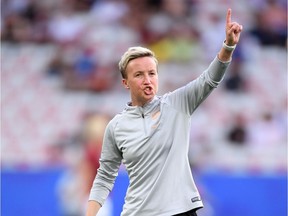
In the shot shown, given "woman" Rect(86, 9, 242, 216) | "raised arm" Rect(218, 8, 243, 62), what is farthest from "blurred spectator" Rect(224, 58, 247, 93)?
"raised arm" Rect(218, 8, 243, 62)

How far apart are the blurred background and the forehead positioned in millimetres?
5084

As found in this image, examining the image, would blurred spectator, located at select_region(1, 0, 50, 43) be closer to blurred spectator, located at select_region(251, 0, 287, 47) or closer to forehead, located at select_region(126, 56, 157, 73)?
blurred spectator, located at select_region(251, 0, 287, 47)

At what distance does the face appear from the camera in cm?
411

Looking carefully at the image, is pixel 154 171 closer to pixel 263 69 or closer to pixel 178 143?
pixel 178 143

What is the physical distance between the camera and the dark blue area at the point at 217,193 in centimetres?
907

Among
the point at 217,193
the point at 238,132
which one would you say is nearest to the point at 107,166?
the point at 217,193

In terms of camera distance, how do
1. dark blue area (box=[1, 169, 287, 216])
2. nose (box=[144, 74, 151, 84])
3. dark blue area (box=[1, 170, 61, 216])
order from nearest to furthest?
nose (box=[144, 74, 151, 84]), dark blue area (box=[1, 169, 287, 216]), dark blue area (box=[1, 170, 61, 216])

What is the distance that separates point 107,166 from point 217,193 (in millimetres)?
4900

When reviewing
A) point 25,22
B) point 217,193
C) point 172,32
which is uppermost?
point 25,22

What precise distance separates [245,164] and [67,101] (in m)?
3.19

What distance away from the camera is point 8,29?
1323 centimetres

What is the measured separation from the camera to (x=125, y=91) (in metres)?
12.1

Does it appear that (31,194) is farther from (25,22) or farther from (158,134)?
(158,134)

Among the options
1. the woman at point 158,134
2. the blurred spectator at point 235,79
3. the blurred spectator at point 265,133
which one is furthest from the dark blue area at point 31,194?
the woman at point 158,134
